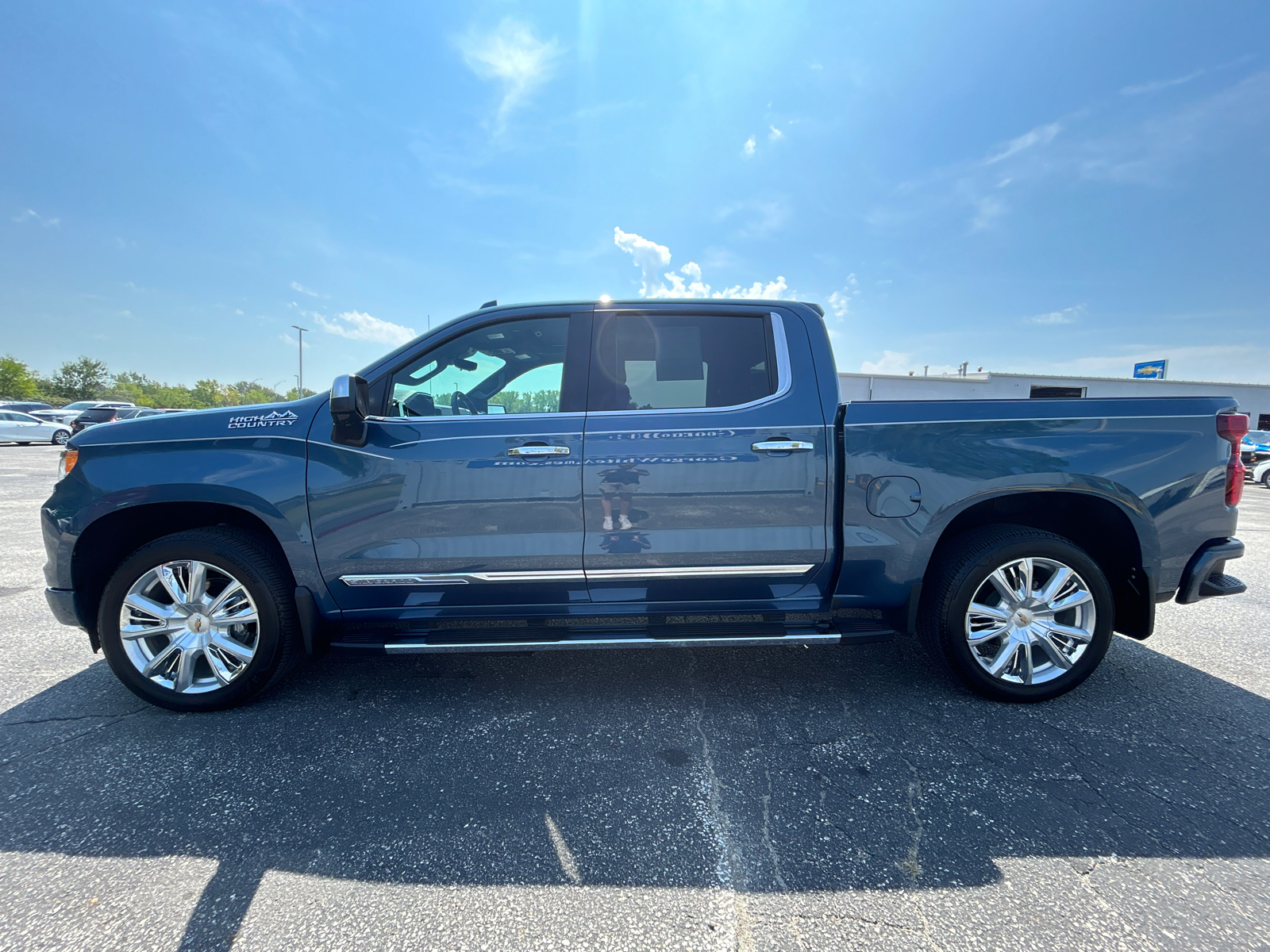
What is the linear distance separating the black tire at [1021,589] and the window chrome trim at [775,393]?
118 cm

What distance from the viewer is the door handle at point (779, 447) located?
2.55 m

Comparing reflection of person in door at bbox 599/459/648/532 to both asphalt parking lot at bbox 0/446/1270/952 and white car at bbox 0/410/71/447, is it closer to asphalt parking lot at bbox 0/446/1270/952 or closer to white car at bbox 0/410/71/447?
asphalt parking lot at bbox 0/446/1270/952

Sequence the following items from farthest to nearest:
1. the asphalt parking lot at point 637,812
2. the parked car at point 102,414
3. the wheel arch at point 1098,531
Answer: the parked car at point 102,414
the wheel arch at point 1098,531
the asphalt parking lot at point 637,812

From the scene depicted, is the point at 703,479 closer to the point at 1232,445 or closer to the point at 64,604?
the point at 1232,445

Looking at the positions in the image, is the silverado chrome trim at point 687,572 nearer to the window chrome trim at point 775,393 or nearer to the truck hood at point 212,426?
the window chrome trim at point 775,393

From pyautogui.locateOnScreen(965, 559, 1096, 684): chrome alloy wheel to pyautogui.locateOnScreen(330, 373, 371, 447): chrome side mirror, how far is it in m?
3.02

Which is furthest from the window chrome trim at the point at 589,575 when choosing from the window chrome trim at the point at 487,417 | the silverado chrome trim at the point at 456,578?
the window chrome trim at the point at 487,417

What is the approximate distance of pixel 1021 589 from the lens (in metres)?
2.66

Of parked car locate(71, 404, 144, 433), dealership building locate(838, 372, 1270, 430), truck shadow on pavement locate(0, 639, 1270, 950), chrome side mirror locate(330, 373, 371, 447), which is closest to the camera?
truck shadow on pavement locate(0, 639, 1270, 950)

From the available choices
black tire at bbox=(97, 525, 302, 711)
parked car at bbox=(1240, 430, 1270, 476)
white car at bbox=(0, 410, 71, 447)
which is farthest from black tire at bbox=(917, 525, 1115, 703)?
white car at bbox=(0, 410, 71, 447)

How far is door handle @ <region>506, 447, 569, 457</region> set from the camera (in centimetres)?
254

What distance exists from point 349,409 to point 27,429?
2898 centimetres

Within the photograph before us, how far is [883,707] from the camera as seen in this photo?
8.57 feet

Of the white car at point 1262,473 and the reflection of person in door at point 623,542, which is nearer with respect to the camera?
the reflection of person in door at point 623,542
